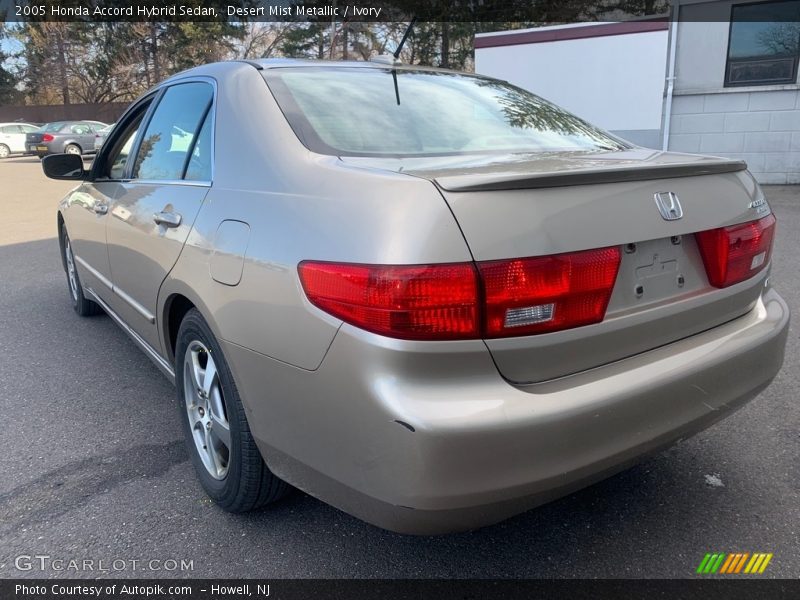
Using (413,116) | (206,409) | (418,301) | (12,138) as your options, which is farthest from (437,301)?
(12,138)

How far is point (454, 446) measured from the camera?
59.4 inches

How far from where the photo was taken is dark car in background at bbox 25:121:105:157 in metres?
23.8

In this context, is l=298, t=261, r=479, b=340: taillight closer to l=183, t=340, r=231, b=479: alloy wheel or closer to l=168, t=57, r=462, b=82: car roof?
l=183, t=340, r=231, b=479: alloy wheel

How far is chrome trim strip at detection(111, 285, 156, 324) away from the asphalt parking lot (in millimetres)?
562

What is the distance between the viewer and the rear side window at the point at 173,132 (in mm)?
2662

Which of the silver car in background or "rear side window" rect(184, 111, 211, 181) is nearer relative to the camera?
"rear side window" rect(184, 111, 211, 181)

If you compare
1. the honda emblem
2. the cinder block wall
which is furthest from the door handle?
the cinder block wall

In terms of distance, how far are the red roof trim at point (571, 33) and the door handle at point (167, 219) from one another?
11140mm

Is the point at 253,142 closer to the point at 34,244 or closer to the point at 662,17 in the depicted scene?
the point at 34,244

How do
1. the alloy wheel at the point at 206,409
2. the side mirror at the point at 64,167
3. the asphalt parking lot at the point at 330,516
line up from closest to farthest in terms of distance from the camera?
the asphalt parking lot at the point at 330,516, the alloy wheel at the point at 206,409, the side mirror at the point at 64,167

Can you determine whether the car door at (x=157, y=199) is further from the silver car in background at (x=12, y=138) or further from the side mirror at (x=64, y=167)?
the silver car in background at (x=12, y=138)

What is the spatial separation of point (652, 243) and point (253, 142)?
1.34 m

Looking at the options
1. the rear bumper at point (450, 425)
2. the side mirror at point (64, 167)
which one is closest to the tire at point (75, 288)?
the side mirror at point (64, 167)

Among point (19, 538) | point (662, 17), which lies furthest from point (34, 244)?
point (662, 17)
